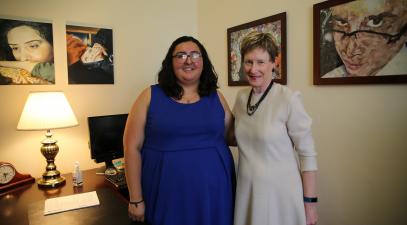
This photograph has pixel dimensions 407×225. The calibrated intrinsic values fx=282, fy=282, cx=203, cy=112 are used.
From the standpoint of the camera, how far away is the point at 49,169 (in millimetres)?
1857

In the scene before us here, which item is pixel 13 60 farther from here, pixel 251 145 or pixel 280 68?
pixel 280 68

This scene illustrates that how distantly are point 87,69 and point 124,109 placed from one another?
1.42 ft

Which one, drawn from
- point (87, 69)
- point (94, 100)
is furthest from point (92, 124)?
point (87, 69)

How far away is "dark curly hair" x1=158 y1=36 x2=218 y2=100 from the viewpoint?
52.5 inches

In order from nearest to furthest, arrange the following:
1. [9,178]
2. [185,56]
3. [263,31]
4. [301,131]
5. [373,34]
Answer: [301,131] < [185,56] < [373,34] < [9,178] < [263,31]

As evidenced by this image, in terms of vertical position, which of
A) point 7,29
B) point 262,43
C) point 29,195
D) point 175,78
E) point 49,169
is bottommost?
point 29,195

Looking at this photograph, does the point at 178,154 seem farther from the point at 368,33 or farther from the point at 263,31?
the point at 263,31

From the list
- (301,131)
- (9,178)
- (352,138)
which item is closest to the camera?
(301,131)

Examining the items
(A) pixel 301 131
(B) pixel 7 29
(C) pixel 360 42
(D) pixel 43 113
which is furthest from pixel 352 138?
(B) pixel 7 29

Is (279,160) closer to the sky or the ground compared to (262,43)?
closer to the ground

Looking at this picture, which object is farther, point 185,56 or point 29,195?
point 29,195

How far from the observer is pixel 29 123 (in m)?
1.69

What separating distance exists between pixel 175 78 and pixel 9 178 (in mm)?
1297

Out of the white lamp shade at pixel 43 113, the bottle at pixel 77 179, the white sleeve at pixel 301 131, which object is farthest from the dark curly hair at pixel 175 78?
the bottle at pixel 77 179
